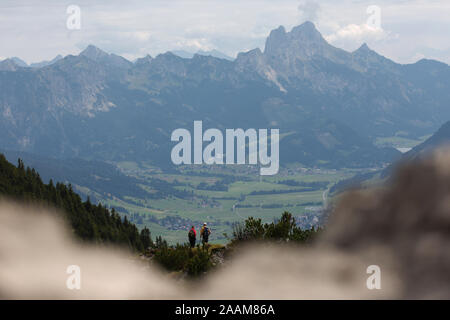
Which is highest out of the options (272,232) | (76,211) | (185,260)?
(76,211)

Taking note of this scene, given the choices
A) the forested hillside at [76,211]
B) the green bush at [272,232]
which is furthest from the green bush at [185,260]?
the forested hillside at [76,211]

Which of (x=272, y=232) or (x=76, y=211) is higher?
(x=76, y=211)

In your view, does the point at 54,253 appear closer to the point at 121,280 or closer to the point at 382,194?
the point at 121,280

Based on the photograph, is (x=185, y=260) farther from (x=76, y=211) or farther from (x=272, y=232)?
(x=76, y=211)

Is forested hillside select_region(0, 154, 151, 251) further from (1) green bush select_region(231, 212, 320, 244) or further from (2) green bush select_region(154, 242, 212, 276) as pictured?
(1) green bush select_region(231, 212, 320, 244)

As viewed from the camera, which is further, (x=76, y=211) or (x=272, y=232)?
(x=76, y=211)

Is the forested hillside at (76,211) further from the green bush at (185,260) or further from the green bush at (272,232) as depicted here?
the green bush at (272,232)

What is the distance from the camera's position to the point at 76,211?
58.4 meters

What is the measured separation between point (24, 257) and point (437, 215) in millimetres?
21872

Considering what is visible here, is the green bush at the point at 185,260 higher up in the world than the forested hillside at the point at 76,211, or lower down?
lower down

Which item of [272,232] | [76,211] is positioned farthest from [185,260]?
[76,211]

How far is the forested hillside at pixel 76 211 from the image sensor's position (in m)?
47.2
